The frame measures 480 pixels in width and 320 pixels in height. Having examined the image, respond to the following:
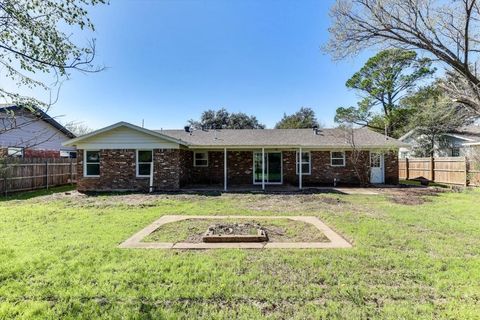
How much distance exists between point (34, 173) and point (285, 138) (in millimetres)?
13877

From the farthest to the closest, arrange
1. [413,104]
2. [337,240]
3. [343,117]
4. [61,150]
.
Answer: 1. [343,117]
2. [413,104]
3. [61,150]
4. [337,240]

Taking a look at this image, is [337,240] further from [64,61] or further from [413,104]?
[413,104]

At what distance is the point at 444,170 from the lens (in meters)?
18.4

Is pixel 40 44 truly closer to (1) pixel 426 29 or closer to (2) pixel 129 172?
(1) pixel 426 29

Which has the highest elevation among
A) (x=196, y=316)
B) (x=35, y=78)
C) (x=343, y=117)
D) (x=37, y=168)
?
(x=343, y=117)

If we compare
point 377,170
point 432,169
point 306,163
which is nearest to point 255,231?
point 306,163

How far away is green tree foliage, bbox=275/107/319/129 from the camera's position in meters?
42.3

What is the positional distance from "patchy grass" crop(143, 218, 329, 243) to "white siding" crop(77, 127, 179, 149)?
7.69 metres

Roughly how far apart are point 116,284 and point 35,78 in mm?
2810

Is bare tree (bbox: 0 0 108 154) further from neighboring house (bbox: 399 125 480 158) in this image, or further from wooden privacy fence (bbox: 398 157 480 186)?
neighboring house (bbox: 399 125 480 158)

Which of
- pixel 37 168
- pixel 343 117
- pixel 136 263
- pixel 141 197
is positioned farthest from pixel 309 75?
pixel 136 263

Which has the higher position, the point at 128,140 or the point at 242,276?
the point at 128,140

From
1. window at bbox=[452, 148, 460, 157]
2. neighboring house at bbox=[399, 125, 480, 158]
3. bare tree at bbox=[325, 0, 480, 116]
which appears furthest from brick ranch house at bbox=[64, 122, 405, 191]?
window at bbox=[452, 148, 460, 157]

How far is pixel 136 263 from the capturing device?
4848 mm
